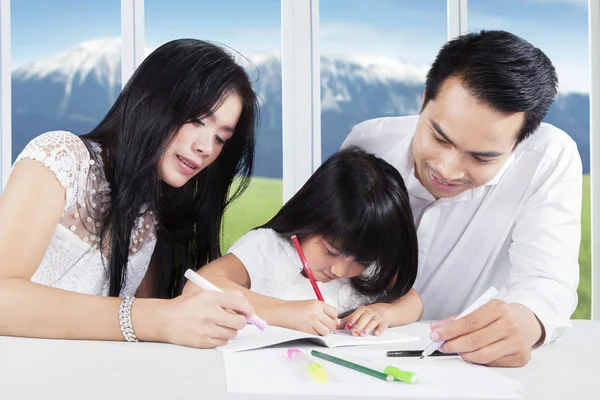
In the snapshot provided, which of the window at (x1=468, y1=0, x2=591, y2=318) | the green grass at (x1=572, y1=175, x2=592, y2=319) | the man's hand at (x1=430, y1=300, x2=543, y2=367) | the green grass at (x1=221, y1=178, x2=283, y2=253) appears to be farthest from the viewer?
the green grass at (x1=221, y1=178, x2=283, y2=253)

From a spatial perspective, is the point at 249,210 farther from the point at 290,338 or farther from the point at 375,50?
the point at 290,338

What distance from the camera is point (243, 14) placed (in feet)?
18.3

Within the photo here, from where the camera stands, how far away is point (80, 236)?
1437mm

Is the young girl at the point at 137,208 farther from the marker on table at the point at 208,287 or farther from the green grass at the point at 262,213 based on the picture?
the green grass at the point at 262,213

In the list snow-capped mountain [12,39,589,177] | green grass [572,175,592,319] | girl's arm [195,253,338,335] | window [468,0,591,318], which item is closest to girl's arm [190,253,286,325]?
girl's arm [195,253,338,335]

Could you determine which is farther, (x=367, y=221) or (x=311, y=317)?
(x=367, y=221)

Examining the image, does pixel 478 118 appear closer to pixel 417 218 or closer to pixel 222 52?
pixel 417 218

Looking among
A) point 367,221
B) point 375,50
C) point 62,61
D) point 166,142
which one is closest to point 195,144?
point 166,142

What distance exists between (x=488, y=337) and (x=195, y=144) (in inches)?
27.9

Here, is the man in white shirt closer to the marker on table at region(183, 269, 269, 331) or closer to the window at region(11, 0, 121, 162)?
the marker on table at region(183, 269, 269, 331)

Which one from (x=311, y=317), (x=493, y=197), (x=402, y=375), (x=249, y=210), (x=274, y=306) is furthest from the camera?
(x=249, y=210)

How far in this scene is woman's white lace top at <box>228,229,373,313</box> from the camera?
154 cm

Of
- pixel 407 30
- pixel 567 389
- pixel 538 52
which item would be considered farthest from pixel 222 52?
pixel 407 30

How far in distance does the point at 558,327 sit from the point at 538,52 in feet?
1.85
